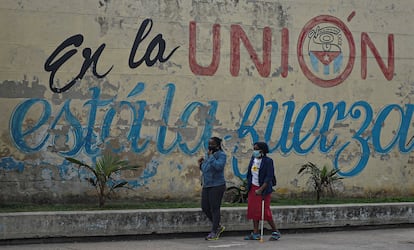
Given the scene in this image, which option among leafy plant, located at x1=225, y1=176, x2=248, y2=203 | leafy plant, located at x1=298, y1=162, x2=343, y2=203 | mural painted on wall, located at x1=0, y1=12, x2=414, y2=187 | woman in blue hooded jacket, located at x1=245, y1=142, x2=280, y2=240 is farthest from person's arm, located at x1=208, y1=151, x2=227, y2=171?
leafy plant, located at x1=298, y1=162, x2=343, y2=203

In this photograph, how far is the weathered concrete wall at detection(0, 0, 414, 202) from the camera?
14.4m

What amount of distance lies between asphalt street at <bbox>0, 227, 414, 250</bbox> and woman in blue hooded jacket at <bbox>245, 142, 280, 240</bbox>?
319 millimetres

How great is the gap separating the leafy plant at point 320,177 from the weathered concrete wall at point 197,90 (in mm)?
220

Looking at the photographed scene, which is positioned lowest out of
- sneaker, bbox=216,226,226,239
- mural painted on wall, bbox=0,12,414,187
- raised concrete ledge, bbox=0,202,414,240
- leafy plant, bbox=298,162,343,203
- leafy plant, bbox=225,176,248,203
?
sneaker, bbox=216,226,226,239

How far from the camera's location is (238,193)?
50.6 ft

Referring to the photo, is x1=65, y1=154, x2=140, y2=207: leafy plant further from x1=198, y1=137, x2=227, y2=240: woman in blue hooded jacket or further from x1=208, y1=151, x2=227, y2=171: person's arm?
x1=208, y1=151, x2=227, y2=171: person's arm

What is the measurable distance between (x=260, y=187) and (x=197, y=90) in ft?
12.7

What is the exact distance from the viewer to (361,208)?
46.1 ft

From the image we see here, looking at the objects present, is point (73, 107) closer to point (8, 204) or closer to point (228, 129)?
point (8, 204)

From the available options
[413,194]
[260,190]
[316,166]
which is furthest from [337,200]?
[260,190]

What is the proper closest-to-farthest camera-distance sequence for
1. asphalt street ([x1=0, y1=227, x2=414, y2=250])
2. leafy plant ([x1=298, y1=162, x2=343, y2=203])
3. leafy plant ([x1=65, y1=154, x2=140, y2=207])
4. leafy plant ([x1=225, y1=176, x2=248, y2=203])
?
asphalt street ([x1=0, y1=227, x2=414, y2=250]) < leafy plant ([x1=65, y1=154, x2=140, y2=207]) < leafy plant ([x1=225, y1=176, x2=248, y2=203]) < leafy plant ([x1=298, y1=162, x2=343, y2=203])

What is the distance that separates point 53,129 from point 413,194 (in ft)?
26.8

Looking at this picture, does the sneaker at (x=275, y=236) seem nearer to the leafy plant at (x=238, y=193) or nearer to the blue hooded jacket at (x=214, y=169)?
the blue hooded jacket at (x=214, y=169)

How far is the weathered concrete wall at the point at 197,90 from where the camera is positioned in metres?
14.4
